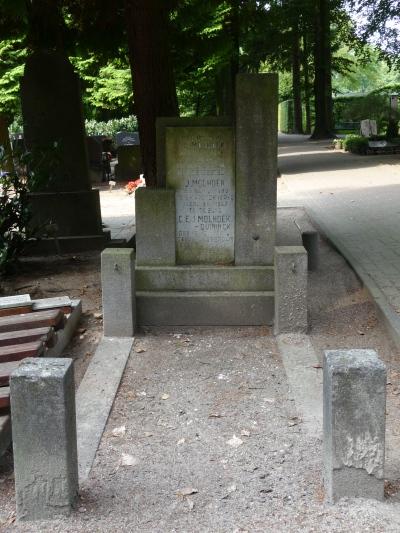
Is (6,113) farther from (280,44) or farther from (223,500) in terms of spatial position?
(223,500)

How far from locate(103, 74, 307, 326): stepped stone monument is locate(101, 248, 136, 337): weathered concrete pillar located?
0.14ft

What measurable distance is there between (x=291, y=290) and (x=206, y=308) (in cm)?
86

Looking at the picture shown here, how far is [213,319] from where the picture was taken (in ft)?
21.9

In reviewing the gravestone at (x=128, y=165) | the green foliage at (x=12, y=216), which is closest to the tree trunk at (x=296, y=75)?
the gravestone at (x=128, y=165)

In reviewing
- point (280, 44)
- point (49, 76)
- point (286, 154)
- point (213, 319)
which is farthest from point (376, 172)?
point (280, 44)

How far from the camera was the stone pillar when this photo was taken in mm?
6395

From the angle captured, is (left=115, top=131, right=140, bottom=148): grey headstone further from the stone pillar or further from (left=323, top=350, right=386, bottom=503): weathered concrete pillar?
(left=323, top=350, right=386, bottom=503): weathered concrete pillar

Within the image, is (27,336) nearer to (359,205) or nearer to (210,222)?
(210,222)

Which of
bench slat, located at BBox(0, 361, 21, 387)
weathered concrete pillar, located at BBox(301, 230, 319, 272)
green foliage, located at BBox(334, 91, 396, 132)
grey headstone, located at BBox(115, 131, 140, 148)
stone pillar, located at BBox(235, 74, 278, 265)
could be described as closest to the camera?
bench slat, located at BBox(0, 361, 21, 387)

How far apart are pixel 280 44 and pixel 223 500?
43.9 meters

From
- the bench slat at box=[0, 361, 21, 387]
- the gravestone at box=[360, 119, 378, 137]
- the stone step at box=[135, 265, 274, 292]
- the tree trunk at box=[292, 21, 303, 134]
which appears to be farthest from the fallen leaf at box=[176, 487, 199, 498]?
Result: the tree trunk at box=[292, 21, 303, 134]

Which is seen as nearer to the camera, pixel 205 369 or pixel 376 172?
pixel 205 369

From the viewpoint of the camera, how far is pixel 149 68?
9633mm

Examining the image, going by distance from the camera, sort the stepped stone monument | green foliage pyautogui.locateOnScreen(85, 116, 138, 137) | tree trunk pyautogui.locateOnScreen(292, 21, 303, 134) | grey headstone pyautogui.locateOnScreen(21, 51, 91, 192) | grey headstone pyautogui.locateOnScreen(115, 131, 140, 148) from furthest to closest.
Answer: tree trunk pyautogui.locateOnScreen(292, 21, 303, 134), green foliage pyautogui.locateOnScreen(85, 116, 138, 137), grey headstone pyautogui.locateOnScreen(115, 131, 140, 148), grey headstone pyautogui.locateOnScreen(21, 51, 91, 192), the stepped stone monument
